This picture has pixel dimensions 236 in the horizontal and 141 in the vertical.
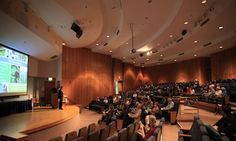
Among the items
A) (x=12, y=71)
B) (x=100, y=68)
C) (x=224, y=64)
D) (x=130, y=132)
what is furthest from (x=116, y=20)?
(x=224, y=64)

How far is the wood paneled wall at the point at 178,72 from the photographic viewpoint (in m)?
18.8

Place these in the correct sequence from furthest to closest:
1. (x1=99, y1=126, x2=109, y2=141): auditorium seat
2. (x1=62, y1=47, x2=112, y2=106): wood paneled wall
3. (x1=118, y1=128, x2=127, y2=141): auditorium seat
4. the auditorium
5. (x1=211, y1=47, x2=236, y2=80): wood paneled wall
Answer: (x1=211, y1=47, x2=236, y2=80): wood paneled wall < (x1=62, y1=47, x2=112, y2=106): wood paneled wall < the auditorium < (x1=99, y1=126, x2=109, y2=141): auditorium seat < (x1=118, y1=128, x2=127, y2=141): auditorium seat

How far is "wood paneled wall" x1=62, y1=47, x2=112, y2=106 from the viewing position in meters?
13.5

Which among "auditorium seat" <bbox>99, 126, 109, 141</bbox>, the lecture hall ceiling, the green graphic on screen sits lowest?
"auditorium seat" <bbox>99, 126, 109, 141</bbox>

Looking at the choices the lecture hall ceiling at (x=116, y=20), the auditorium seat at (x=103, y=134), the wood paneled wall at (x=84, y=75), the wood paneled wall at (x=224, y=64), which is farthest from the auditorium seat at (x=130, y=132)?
the wood paneled wall at (x=224, y=64)

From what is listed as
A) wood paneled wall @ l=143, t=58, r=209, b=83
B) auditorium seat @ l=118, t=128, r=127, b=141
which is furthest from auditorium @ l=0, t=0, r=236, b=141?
wood paneled wall @ l=143, t=58, r=209, b=83

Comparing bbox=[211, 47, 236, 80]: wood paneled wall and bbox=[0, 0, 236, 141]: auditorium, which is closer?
bbox=[0, 0, 236, 141]: auditorium

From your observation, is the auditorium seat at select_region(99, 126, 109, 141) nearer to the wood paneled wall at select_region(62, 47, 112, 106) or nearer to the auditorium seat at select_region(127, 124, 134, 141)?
the auditorium seat at select_region(127, 124, 134, 141)

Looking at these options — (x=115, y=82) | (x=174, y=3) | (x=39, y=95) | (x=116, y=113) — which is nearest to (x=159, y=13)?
(x=174, y=3)

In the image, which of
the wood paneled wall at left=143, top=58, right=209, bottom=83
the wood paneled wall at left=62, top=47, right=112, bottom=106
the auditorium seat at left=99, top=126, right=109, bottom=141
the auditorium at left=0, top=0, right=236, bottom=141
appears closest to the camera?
the auditorium seat at left=99, top=126, right=109, bottom=141

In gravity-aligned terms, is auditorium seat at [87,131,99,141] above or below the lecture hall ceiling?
below

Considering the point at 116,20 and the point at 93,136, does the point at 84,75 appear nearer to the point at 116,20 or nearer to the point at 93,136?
the point at 116,20

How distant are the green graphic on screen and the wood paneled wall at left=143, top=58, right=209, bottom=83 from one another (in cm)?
1600

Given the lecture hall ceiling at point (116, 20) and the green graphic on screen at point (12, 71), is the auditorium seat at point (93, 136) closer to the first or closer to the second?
the lecture hall ceiling at point (116, 20)
